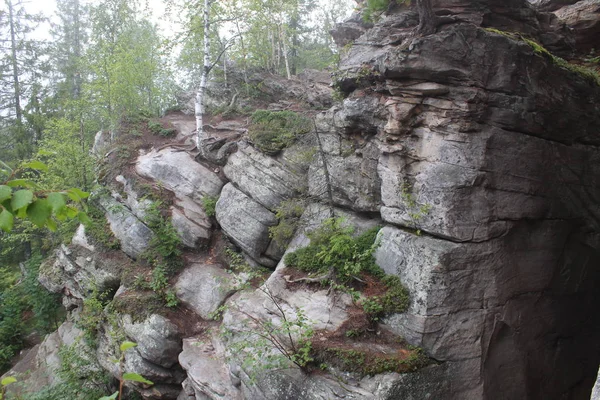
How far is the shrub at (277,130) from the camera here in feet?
38.3

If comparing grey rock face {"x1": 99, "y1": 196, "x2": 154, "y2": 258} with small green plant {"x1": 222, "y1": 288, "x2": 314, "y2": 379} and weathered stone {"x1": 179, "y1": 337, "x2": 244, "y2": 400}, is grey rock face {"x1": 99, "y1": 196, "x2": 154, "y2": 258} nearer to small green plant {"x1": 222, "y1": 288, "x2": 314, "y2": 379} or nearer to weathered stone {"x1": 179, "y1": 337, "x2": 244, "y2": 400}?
weathered stone {"x1": 179, "y1": 337, "x2": 244, "y2": 400}

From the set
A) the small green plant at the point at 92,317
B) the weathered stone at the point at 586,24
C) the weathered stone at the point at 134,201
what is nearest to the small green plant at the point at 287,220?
the weathered stone at the point at 134,201

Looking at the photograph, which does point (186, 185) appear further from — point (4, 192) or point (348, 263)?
point (4, 192)

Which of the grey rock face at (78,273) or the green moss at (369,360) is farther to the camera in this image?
the grey rock face at (78,273)

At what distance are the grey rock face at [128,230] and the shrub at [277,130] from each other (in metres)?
4.91

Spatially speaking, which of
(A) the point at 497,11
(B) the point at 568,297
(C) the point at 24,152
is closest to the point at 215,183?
(A) the point at 497,11

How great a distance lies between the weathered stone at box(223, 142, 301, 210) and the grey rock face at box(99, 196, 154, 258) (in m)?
3.57

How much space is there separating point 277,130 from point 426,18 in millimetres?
5695

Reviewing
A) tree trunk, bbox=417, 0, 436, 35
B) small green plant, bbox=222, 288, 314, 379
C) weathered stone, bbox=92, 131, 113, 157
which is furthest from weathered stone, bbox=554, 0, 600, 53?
weathered stone, bbox=92, 131, 113, 157

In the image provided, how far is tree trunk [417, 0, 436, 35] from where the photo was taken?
318 inches

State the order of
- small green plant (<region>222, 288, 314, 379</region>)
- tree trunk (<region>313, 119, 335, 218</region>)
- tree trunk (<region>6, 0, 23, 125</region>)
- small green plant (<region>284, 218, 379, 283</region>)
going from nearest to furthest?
1. small green plant (<region>222, 288, 314, 379</region>)
2. small green plant (<region>284, 218, 379, 283</region>)
3. tree trunk (<region>313, 119, 335, 218</region>)
4. tree trunk (<region>6, 0, 23, 125</region>)

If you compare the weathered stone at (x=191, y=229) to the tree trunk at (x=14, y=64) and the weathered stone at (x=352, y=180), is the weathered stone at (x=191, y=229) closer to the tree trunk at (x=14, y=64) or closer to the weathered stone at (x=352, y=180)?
the weathered stone at (x=352, y=180)

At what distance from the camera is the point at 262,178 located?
1166 cm

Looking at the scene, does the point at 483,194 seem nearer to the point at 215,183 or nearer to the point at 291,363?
the point at 291,363
